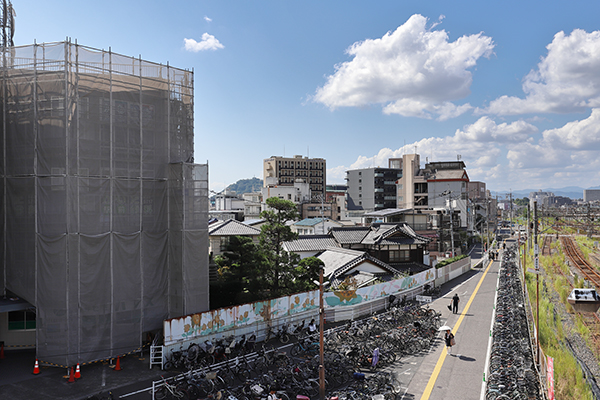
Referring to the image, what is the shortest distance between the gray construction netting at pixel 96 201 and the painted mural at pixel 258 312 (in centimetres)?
Result: 274

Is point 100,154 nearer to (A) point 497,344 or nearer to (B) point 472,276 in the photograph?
(A) point 497,344

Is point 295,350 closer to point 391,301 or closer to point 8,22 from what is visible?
point 391,301

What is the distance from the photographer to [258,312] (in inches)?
802

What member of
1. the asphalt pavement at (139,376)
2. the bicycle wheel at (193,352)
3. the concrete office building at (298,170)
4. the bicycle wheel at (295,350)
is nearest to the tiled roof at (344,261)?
the asphalt pavement at (139,376)

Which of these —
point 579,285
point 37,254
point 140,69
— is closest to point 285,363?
point 37,254

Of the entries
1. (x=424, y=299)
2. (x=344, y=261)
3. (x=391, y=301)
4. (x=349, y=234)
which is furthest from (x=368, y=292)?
(x=349, y=234)

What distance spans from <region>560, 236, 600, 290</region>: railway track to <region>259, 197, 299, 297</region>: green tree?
27.9 metres

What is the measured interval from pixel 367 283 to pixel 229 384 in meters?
15.5

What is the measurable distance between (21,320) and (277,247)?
47.3 feet

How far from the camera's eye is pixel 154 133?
20.7 metres

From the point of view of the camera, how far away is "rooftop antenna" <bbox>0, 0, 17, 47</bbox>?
2439 centimetres

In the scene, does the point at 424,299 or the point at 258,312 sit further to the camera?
the point at 424,299

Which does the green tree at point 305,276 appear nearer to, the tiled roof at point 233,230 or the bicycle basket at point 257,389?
the tiled roof at point 233,230

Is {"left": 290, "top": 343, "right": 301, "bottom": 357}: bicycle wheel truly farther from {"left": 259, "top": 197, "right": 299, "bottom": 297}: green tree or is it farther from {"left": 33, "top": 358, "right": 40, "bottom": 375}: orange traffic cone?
{"left": 33, "top": 358, "right": 40, "bottom": 375}: orange traffic cone
